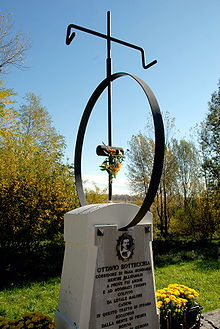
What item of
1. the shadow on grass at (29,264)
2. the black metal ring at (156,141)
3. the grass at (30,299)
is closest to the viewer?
the black metal ring at (156,141)

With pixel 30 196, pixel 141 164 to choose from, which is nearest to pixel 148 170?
pixel 141 164

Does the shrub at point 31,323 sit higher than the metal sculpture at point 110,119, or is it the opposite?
the metal sculpture at point 110,119

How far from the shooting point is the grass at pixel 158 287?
526 centimetres

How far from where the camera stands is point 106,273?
2982 mm

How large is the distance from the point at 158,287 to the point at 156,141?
475 centimetres

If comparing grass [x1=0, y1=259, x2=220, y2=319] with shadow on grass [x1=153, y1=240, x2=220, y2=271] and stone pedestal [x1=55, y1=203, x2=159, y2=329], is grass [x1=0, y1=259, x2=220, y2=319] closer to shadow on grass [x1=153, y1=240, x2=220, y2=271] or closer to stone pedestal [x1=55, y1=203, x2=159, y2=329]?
shadow on grass [x1=153, y1=240, x2=220, y2=271]

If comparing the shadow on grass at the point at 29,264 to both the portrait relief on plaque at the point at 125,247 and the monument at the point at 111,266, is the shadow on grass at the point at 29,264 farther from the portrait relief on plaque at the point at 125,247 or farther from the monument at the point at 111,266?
the portrait relief on plaque at the point at 125,247

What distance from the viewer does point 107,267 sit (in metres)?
2.99

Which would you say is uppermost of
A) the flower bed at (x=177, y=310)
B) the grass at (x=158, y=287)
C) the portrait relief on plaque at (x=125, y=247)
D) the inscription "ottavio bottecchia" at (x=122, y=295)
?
the portrait relief on plaque at (x=125, y=247)

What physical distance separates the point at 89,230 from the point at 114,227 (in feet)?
0.92

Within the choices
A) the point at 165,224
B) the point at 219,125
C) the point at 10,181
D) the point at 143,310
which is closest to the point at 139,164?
the point at 165,224

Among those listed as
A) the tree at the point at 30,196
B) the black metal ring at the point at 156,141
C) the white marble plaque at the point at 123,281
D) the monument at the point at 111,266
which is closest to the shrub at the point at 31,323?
the monument at the point at 111,266

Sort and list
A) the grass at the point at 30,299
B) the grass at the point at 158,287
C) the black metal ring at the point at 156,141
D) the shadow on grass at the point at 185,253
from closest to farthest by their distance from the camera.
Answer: the black metal ring at the point at 156,141 < the grass at the point at 30,299 < the grass at the point at 158,287 < the shadow on grass at the point at 185,253

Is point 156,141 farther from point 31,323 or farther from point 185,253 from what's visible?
point 185,253
